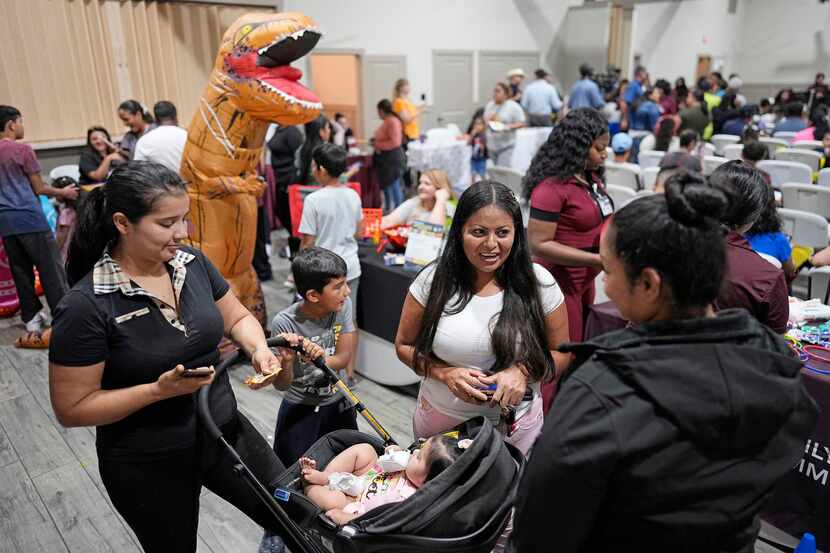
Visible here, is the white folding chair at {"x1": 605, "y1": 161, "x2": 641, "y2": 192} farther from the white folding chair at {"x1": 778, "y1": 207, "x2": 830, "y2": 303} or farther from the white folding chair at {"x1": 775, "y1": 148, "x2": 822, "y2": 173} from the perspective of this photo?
the white folding chair at {"x1": 778, "y1": 207, "x2": 830, "y2": 303}

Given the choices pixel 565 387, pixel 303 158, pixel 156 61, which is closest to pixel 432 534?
pixel 565 387

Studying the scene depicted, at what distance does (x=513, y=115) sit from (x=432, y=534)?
7383 mm

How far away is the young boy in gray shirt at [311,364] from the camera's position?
2.07m

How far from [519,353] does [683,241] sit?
843 mm

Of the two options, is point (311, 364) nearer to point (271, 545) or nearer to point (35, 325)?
point (271, 545)

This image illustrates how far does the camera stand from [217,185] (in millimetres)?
3357

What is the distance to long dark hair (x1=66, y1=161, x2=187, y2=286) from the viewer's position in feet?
4.75

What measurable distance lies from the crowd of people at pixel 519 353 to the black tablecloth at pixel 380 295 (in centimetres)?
14

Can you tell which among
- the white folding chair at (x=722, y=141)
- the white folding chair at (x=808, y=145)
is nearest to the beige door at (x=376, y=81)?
the white folding chair at (x=722, y=141)

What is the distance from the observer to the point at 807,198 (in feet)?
15.8

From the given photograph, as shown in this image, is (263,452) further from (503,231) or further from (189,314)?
(503,231)

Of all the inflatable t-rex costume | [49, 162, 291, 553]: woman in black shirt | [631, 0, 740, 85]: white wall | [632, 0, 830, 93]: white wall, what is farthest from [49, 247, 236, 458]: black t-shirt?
[632, 0, 830, 93]: white wall

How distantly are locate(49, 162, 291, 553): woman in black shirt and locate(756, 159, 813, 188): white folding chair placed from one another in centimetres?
536

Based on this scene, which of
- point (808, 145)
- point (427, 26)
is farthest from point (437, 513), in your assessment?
point (427, 26)
